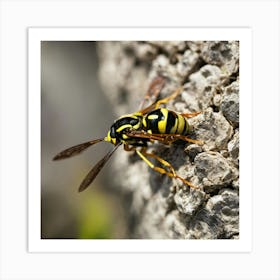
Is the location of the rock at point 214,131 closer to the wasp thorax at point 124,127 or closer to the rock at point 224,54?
the rock at point 224,54

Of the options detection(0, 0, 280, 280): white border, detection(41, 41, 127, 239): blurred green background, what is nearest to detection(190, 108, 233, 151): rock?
detection(0, 0, 280, 280): white border

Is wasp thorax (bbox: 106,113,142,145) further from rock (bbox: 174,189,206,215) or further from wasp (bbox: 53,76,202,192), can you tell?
rock (bbox: 174,189,206,215)

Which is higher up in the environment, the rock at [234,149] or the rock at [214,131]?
the rock at [214,131]

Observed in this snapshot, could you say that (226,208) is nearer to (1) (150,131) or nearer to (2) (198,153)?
(2) (198,153)

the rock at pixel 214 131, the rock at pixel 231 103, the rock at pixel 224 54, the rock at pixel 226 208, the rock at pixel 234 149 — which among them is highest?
the rock at pixel 224 54

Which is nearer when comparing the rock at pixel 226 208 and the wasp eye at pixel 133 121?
the rock at pixel 226 208

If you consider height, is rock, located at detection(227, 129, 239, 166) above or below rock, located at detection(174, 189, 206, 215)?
above

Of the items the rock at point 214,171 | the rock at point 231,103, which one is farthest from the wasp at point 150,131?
the rock at point 231,103
